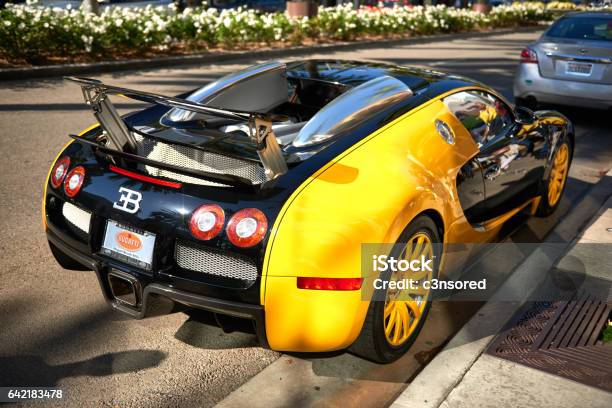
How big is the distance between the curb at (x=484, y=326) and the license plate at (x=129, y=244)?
1.31m

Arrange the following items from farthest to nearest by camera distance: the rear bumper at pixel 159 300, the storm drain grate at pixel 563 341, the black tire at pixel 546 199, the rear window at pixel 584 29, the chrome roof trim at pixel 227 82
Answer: the rear window at pixel 584 29 < the black tire at pixel 546 199 < the chrome roof trim at pixel 227 82 < the storm drain grate at pixel 563 341 < the rear bumper at pixel 159 300

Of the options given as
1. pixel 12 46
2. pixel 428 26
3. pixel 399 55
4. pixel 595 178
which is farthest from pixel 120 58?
pixel 428 26

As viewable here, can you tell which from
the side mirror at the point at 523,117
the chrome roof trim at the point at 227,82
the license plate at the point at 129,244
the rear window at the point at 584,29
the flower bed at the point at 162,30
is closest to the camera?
the license plate at the point at 129,244

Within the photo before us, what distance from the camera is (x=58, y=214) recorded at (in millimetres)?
3395

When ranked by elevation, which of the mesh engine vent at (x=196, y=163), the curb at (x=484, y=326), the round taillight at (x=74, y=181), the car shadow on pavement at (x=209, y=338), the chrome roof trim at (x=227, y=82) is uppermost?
the chrome roof trim at (x=227, y=82)

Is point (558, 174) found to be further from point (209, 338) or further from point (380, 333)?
point (209, 338)

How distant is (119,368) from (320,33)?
1628 centimetres

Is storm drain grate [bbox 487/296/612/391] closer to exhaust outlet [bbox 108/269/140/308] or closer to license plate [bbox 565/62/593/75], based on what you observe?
exhaust outlet [bbox 108/269/140/308]

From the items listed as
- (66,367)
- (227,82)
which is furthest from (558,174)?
(66,367)

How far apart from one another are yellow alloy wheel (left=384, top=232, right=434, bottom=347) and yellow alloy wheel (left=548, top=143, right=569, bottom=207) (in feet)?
7.18

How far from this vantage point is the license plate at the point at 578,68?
8.42 metres

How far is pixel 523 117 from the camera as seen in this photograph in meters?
4.76

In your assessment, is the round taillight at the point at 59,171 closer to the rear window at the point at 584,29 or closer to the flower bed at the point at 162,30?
the rear window at the point at 584,29

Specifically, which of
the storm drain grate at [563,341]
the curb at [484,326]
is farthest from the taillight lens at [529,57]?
the storm drain grate at [563,341]
